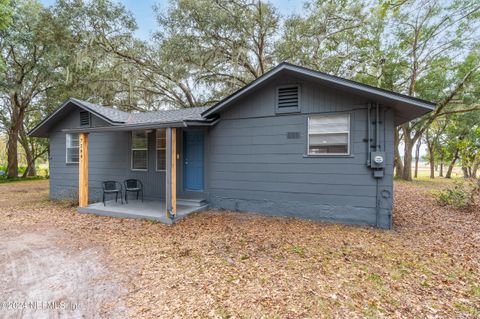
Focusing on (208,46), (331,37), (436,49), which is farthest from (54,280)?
(436,49)

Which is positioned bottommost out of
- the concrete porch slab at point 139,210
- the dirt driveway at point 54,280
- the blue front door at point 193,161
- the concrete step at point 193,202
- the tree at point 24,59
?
the dirt driveway at point 54,280

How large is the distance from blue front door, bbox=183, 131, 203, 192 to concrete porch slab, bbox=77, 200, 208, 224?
79 cm

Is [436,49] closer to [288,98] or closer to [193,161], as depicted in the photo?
[288,98]

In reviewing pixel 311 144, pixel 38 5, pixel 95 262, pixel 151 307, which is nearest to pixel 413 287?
pixel 151 307

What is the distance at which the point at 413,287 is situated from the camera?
293 cm

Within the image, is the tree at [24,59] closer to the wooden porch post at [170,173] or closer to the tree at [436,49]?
the wooden porch post at [170,173]

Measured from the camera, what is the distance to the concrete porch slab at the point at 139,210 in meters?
5.96

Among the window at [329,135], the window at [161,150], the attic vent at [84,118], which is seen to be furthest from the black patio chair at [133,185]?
the window at [329,135]

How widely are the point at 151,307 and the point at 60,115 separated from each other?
8938 mm

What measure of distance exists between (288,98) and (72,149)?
8.14 m

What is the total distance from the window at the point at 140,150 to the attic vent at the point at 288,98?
181 inches

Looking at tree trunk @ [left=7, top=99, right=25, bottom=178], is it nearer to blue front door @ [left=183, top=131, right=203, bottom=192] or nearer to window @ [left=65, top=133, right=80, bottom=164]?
window @ [left=65, top=133, right=80, bottom=164]

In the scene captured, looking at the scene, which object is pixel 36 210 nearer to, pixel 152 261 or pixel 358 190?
pixel 152 261

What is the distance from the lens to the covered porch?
576 cm
